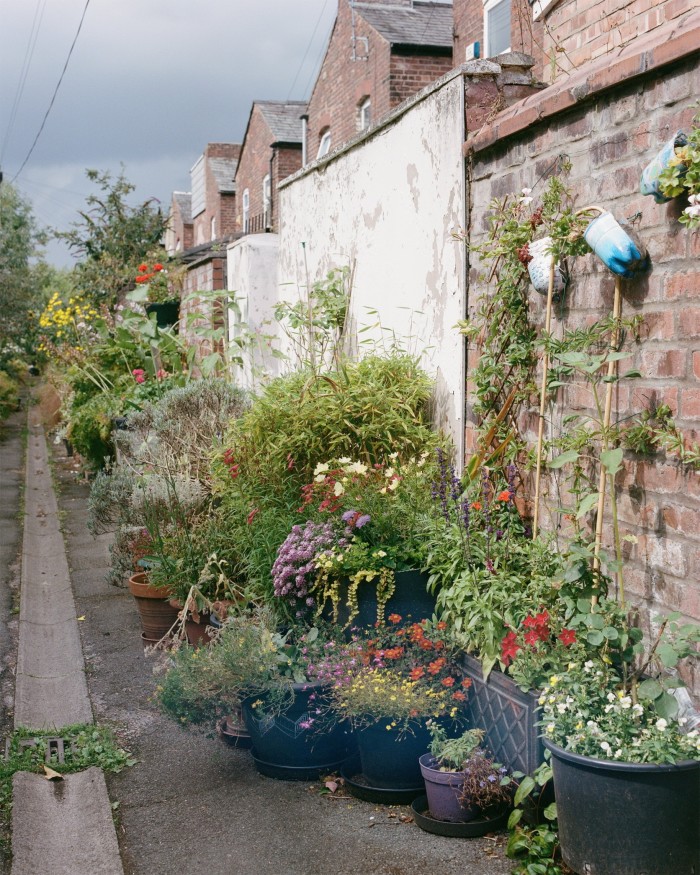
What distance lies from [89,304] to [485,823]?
13.1m

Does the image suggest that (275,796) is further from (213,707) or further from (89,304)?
(89,304)

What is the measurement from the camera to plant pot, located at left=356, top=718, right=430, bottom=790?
137 inches

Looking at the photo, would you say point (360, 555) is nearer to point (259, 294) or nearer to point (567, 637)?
point (567, 637)

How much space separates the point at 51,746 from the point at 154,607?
120 centimetres

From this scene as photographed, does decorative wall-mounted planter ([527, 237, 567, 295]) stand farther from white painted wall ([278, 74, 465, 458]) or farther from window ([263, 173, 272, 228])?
window ([263, 173, 272, 228])

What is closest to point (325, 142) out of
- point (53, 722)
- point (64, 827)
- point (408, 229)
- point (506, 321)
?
point (408, 229)

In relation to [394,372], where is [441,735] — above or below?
below

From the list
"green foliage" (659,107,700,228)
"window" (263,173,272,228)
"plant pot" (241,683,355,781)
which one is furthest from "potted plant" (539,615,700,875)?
"window" (263,173,272,228)

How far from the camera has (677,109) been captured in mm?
2961

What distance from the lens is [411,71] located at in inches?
597

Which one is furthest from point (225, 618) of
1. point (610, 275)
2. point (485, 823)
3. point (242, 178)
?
point (242, 178)

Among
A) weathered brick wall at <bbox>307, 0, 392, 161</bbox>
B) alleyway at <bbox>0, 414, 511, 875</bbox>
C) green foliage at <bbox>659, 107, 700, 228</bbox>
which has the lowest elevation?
alleyway at <bbox>0, 414, 511, 875</bbox>

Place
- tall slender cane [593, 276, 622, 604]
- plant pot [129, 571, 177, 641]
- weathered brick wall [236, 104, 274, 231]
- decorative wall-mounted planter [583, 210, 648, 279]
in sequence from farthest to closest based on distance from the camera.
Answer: weathered brick wall [236, 104, 274, 231]
plant pot [129, 571, 177, 641]
tall slender cane [593, 276, 622, 604]
decorative wall-mounted planter [583, 210, 648, 279]

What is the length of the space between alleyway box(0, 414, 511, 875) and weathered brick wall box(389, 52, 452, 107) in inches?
499
